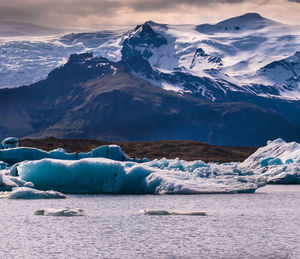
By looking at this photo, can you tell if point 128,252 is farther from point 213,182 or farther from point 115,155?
point 115,155

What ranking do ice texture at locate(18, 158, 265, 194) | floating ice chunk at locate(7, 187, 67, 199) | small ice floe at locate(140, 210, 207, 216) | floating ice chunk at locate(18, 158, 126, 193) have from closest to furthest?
small ice floe at locate(140, 210, 207, 216) → floating ice chunk at locate(7, 187, 67, 199) → floating ice chunk at locate(18, 158, 126, 193) → ice texture at locate(18, 158, 265, 194)

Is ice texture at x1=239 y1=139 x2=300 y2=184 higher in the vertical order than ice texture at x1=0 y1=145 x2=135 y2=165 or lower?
lower

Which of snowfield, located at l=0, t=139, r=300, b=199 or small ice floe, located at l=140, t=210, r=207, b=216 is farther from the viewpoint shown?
snowfield, located at l=0, t=139, r=300, b=199

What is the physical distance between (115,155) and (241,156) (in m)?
98.8

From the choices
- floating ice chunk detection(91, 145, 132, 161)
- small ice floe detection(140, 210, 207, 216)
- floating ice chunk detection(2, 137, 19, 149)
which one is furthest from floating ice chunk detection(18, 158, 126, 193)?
floating ice chunk detection(2, 137, 19, 149)

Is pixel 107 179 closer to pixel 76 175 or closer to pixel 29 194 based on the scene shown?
pixel 76 175

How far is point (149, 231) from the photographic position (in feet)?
96.2

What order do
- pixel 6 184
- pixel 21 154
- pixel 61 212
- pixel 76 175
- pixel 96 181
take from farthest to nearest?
pixel 21 154 → pixel 6 184 → pixel 96 181 → pixel 76 175 → pixel 61 212

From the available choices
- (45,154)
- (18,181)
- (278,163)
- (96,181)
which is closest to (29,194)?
(18,181)

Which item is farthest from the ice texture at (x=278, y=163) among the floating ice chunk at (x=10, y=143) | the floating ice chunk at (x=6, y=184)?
the floating ice chunk at (x=10, y=143)

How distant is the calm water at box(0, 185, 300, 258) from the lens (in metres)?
24.4

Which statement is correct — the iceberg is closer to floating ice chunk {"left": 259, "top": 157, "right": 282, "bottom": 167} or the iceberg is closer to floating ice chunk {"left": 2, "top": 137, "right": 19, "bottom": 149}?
floating ice chunk {"left": 2, "top": 137, "right": 19, "bottom": 149}

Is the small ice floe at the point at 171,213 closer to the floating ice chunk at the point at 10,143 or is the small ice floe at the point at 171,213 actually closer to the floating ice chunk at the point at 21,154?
the floating ice chunk at the point at 21,154

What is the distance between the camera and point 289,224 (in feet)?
106
